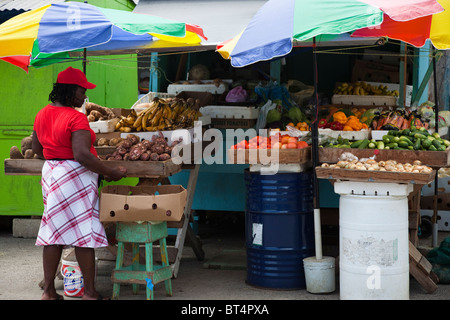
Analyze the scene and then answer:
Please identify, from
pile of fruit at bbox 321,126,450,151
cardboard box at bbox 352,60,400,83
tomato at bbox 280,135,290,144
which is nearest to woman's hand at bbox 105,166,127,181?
tomato at bbox 280,135,290,144

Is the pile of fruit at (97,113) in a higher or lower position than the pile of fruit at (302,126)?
higher

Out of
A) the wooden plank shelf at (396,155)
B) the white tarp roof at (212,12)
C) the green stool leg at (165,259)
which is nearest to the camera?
the wooden plank shelf at (396,155)

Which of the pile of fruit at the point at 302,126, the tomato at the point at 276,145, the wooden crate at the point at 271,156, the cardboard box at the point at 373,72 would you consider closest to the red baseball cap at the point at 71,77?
the wooden crate at the point at 271,156

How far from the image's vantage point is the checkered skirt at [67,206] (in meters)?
5.55

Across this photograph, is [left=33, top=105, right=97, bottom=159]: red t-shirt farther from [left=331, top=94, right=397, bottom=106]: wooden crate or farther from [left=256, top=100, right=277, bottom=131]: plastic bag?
[left=331, top=94, right=397, bottom=106]: wooden crate

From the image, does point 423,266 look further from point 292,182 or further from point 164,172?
point 164,172

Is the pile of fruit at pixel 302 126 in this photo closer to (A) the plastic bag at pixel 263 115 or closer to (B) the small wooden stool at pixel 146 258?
(A) the plastic bag at pixel 263 115

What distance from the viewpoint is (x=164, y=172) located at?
6.01 m

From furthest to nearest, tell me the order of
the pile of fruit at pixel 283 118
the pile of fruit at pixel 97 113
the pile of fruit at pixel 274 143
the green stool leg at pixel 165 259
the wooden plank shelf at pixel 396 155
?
1. the pile of fruit at pixel 283 118
2. the pile of fruit at pixel 97 113
3. the pile of fruit at pixel 274 143
4. the green stool leg at pixel 165 259
5. the wooden plank shelf at pixel 396 155

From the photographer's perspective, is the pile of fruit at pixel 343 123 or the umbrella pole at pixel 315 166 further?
the pile of fruit at pixel 343 123

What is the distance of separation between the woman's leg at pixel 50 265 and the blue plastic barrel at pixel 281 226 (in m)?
1.87

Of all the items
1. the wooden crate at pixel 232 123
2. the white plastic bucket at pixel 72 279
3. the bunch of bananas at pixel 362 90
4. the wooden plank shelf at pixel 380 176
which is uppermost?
the bunch of bananas at pixel 362 90

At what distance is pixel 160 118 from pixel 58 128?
1766 mm

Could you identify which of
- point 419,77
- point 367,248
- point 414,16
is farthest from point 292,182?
point 419,77
